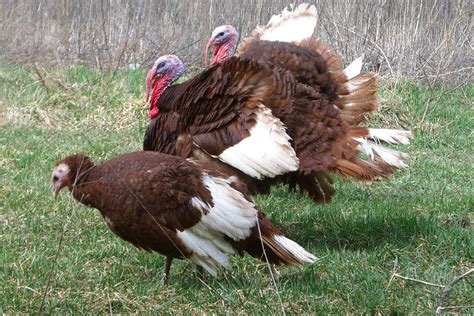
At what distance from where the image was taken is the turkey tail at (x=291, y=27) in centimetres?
583

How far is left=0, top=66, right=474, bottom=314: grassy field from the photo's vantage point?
3.57 m

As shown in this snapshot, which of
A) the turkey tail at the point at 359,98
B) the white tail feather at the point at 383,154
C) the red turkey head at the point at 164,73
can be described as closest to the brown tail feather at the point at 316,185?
the white tail feather at the point at 383,154

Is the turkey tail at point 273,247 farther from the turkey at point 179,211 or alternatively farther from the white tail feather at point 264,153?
the white tail feather at point 264,153

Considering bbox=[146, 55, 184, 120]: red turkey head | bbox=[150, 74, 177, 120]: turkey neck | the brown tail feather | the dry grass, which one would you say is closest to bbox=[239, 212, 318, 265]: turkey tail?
the brown tail feather

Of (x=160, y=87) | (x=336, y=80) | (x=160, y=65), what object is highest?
(x=336, y=80)

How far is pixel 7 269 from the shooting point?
3971mm

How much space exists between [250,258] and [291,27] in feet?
7.03

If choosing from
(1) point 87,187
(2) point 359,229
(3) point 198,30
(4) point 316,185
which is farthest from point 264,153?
(3) point 198,30

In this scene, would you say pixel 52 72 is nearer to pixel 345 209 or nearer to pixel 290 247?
pixel 345 209

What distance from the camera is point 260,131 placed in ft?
15.1

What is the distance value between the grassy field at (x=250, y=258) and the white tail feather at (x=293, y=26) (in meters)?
1.08

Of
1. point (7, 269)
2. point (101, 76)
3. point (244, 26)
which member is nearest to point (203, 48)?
point (244, 26)

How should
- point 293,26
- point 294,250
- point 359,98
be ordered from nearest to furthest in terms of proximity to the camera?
point 294,250 < point 359,98 < point 293,26

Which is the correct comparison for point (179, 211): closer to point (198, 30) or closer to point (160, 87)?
point (160, 87)
